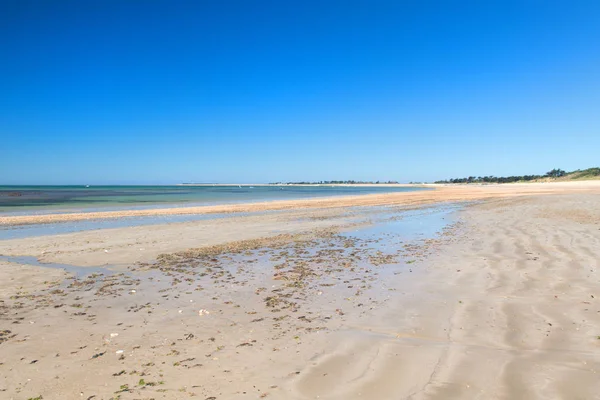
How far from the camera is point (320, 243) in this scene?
14.5m

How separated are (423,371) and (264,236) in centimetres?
1258

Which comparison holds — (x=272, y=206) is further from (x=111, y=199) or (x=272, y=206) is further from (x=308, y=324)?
(x=308, y=324)

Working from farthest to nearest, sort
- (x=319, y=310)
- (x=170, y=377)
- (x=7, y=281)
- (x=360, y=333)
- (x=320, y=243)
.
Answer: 1. (x=320, y=243)
2. (x=7, y=281)
3. (x=319, y=310)
4. (x=360, y=333)
5. (x=170, y=377)

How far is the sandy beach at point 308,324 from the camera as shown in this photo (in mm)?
4117

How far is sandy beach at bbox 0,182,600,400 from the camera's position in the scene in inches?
162

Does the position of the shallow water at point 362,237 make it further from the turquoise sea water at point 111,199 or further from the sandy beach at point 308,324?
the turquoise sea water at point 111,199

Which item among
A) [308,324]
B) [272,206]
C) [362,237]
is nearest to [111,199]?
[272,206]

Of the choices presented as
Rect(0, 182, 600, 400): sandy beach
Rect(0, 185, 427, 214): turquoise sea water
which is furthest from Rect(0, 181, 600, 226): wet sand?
Rect(0, 182, 600, 400): sandy beach

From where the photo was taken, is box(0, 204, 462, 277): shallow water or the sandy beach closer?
the sandy beach

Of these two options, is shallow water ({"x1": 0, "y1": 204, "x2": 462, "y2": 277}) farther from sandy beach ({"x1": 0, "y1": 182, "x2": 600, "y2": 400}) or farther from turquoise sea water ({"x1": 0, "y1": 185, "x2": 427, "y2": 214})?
turquoise sea water ({"x1": 0, "y1": 185, "x2": 427, "y2": 214})

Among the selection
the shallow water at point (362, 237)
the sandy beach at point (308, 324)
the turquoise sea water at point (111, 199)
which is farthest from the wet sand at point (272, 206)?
the sandy beach at point (308, 324)

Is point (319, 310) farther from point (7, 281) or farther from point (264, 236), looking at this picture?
point (264, 236)

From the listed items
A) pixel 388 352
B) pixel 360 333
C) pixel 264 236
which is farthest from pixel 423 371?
pixel 264 236

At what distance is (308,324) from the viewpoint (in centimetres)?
595
